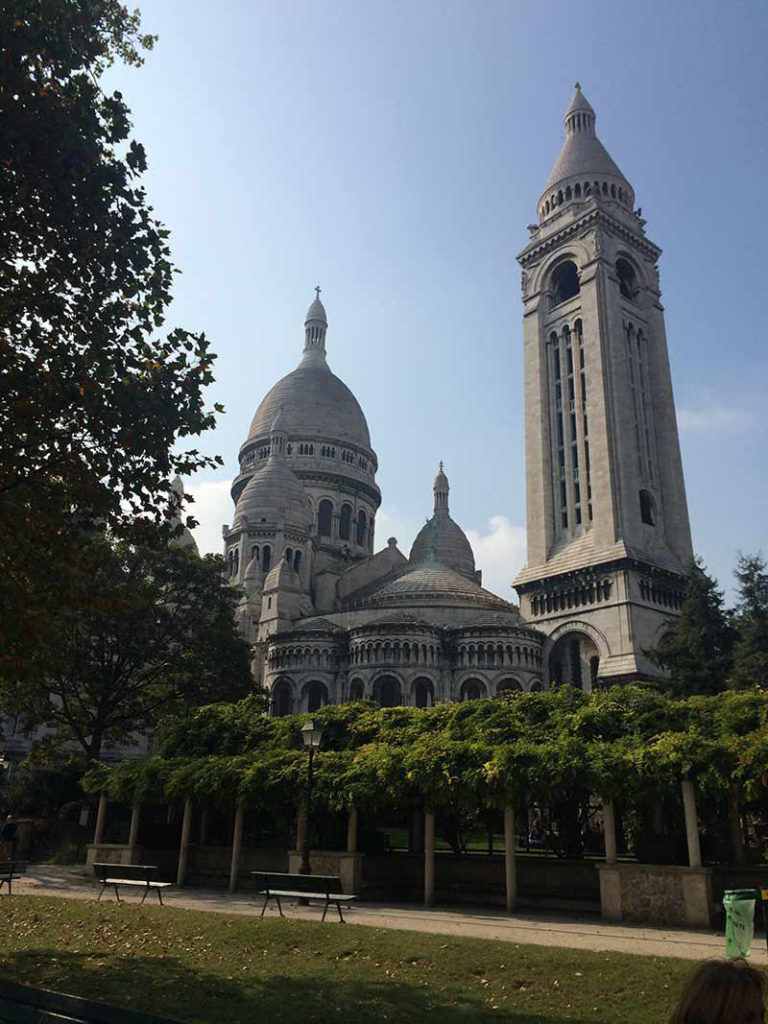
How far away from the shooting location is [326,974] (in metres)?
10.8

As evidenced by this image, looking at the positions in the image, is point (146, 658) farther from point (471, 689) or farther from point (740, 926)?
point (740, 926)

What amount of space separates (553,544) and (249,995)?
5103 centimetres

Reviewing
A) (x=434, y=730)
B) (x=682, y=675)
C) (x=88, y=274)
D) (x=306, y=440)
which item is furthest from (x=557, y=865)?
Answer: (x=306, y=440)

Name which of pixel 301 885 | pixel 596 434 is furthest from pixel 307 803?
pixel 596 434

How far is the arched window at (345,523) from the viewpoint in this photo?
81.3m

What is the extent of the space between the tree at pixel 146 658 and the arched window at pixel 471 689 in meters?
18.9

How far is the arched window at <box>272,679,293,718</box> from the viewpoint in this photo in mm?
56750

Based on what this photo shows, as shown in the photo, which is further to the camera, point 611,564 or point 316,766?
point 611,564

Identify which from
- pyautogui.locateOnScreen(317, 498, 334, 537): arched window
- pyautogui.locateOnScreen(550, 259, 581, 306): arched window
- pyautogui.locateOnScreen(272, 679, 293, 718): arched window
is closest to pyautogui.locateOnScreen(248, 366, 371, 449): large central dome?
pyautogui.locateOnScreen(317, 498, 334, 537): arched window

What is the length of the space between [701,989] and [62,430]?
12.6 meters

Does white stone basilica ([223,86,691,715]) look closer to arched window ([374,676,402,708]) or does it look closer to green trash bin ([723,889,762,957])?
arched window ([374,676,402,708])

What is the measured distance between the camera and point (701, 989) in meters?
3.19

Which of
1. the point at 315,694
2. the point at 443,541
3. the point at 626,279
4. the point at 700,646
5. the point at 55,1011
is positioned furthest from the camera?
the point at 443,541

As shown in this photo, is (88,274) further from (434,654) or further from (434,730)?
(434,654)
